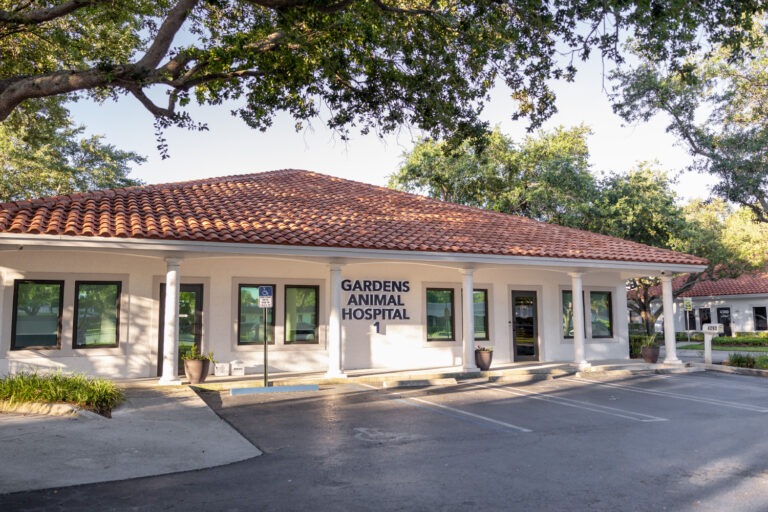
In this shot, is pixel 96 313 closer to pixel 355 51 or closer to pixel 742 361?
pixel 355 51

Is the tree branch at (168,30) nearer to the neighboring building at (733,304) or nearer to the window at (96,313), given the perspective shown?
the window at (96,313)

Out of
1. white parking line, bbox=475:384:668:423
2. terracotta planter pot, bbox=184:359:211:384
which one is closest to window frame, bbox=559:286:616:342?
white parking line, bbox=475:384:668:423

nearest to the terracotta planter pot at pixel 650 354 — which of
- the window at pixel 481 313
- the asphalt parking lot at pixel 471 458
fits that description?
the window at pixel 481 313

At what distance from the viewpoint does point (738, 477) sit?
6.10m

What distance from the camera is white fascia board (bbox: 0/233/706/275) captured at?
10.7 metres

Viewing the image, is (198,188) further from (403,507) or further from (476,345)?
(403,507)

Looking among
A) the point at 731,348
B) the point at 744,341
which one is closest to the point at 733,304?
the point at 744,341

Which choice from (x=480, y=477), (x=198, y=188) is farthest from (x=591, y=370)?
(x=198, y=188)

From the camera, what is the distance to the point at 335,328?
1329 centimetres

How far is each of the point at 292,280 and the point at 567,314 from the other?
878 centimetres

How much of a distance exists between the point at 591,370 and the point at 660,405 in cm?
492

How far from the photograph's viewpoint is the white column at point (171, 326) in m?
11.9

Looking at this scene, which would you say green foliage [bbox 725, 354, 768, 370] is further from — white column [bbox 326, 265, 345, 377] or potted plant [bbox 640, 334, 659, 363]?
white column [bbox 326, 265, 345, 377]

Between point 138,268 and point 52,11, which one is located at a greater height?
point 52,11
